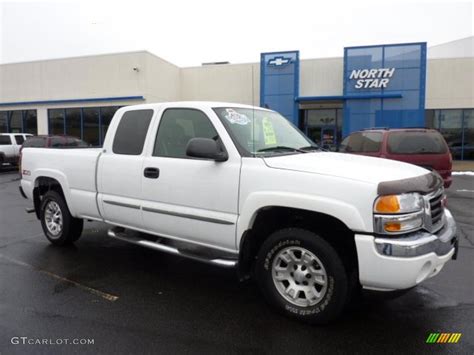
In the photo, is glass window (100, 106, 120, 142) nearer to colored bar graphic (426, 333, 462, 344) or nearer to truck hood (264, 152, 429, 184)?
truck hood (264, 152, 429, 184)

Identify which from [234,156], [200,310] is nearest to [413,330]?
[200,310]

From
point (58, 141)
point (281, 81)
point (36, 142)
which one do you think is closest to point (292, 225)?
point (36, 142)

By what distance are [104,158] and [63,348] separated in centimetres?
245

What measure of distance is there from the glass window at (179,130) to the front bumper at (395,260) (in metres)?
1.95

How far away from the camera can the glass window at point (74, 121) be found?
85.7ft

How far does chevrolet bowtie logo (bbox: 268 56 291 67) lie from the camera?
2378cm

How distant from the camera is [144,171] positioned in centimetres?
447

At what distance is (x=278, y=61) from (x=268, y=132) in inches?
816

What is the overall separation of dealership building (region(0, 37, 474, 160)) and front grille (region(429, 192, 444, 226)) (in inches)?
744

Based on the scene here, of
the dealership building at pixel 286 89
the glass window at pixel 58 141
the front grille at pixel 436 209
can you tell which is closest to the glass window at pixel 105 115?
the dealership building at pixel 286 89

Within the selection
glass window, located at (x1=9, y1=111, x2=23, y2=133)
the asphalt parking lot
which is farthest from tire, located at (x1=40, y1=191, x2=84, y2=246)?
glass window, located at (x1=9, y1=111, x2=23, y2=133)

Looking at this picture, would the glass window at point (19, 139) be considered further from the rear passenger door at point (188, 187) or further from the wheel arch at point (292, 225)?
the wheel arch at point (292, 225)

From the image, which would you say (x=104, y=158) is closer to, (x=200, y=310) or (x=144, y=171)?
(x=144, y=171)

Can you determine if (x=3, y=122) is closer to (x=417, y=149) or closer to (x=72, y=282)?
(x=72, y=282)
